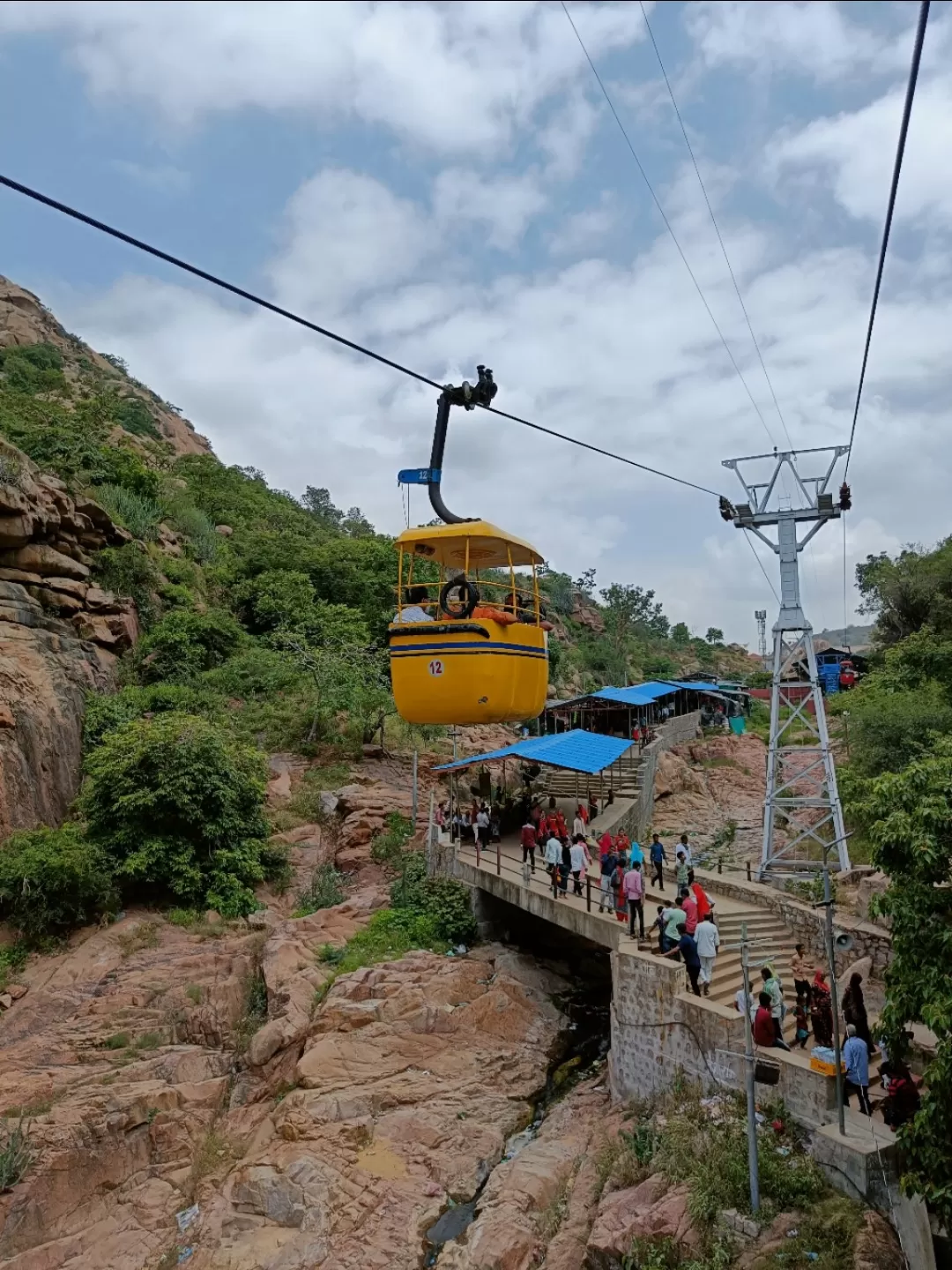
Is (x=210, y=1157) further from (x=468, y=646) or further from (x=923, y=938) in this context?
(x=923, y=938)

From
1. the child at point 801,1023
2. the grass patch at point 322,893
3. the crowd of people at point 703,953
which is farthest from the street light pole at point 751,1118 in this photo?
the grass patch at point 322,893

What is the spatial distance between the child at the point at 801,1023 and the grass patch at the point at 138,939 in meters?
12.4

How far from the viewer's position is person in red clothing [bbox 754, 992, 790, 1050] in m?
10.0

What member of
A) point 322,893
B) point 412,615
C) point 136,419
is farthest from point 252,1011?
point 136,419

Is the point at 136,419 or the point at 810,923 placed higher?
the point at 136,419

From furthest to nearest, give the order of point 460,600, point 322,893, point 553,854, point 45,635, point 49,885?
1. point 45,635
2. point 322,893
3. point 553,854
4. point 49,885
5. point 460,600

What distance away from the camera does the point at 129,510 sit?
2880 centimetres

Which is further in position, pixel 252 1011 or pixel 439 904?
pixel 439 904

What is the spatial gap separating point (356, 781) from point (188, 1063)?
10.9m

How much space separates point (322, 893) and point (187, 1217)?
25.1 feet

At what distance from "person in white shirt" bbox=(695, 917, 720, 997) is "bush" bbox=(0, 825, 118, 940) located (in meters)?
12.3

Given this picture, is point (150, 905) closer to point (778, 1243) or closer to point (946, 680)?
point (778, 1243)

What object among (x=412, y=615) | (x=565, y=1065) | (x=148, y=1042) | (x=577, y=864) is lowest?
(x=565, y=1065)

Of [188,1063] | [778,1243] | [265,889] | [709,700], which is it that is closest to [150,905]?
[265,889]
